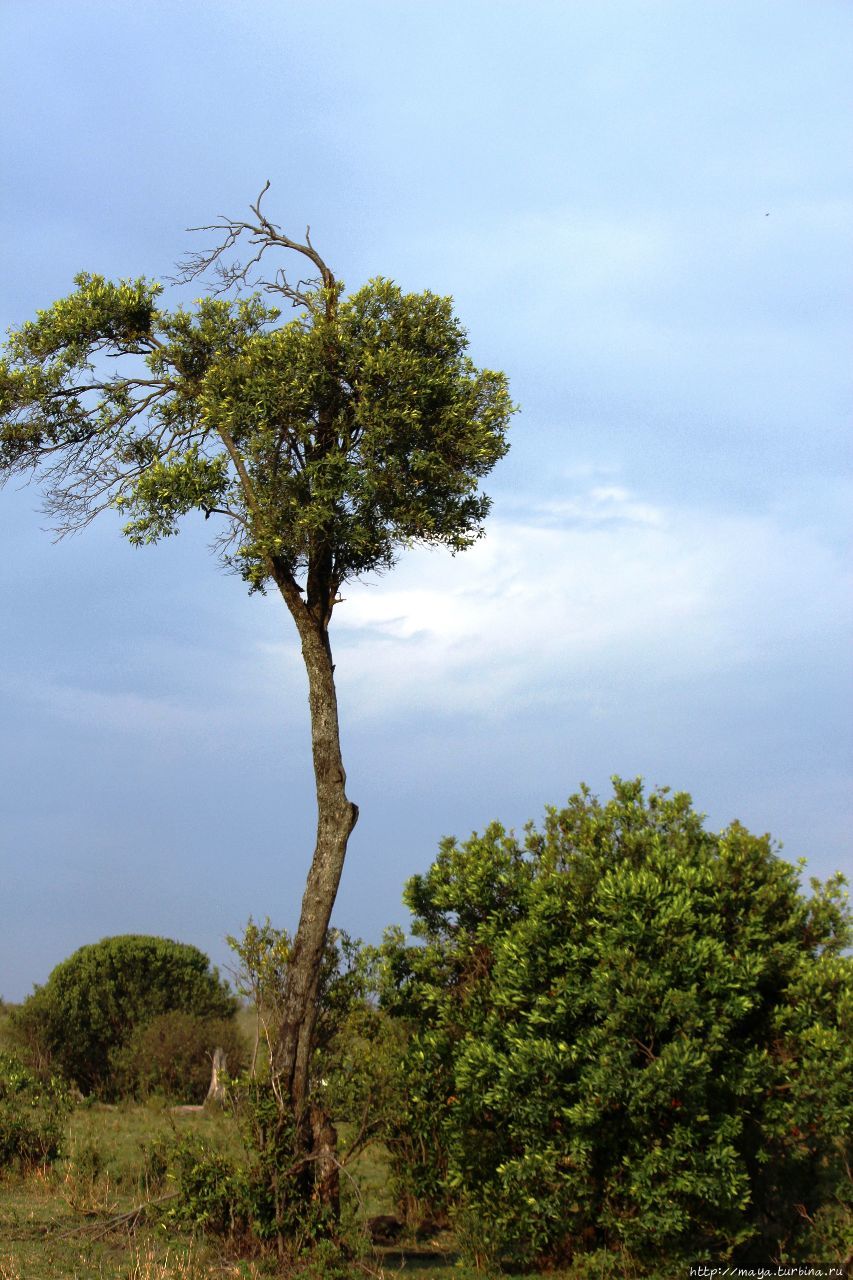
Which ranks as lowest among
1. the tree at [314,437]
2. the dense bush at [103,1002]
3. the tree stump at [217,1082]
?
A: the tree stump at [217,1082]

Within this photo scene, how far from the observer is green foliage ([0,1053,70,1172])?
60.5 feet

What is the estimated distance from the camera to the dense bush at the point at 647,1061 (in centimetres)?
1193

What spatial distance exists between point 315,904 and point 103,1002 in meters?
18.7

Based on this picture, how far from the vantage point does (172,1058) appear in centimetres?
2841

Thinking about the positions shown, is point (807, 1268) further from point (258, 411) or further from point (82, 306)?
point (82, 306)

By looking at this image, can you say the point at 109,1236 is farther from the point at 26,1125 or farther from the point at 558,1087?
the point at 558,1087

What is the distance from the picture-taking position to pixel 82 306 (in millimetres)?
17547

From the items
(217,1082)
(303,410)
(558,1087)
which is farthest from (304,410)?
(217,1082)

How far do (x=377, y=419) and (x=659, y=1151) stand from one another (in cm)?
969

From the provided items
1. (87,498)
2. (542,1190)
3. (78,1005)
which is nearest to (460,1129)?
(542,1190)

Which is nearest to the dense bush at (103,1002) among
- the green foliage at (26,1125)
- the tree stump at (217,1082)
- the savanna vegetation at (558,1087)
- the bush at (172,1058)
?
the bush at (172,1058)

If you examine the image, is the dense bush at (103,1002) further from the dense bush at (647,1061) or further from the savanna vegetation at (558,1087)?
the dense bush at (647,1061)

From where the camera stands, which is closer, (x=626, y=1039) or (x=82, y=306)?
(x=626, y=1039)

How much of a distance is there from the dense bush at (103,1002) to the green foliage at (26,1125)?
9951mm
